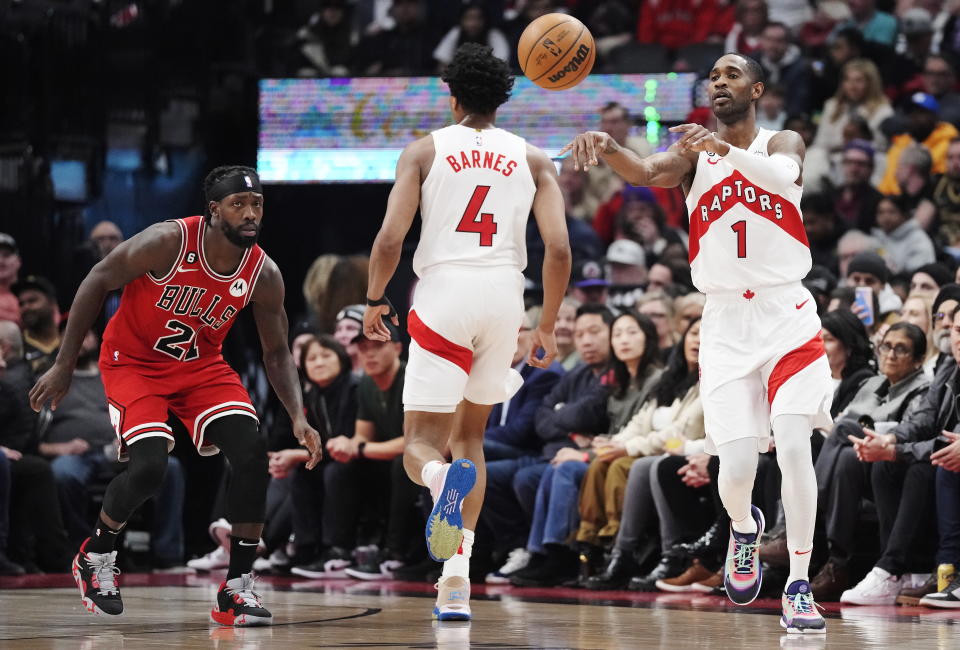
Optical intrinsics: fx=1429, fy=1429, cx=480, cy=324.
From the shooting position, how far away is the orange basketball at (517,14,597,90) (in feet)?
20.6

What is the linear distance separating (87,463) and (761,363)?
592cm

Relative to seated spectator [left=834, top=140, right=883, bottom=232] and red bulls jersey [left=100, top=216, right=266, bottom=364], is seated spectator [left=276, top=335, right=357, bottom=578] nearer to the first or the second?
red bulls jersey [left=100, top=216, right=266, bottom=364]

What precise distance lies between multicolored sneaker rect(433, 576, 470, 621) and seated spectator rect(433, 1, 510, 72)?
8.56m

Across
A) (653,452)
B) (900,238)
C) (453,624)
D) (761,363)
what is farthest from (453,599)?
(900,238)

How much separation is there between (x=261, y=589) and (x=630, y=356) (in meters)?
2.59

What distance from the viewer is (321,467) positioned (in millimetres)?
9664

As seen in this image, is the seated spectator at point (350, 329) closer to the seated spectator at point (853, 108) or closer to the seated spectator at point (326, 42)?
the seated spectator at point (853, 108)

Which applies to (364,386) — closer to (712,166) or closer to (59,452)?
(59,452)

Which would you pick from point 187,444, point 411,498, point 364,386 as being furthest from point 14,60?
point 411,498

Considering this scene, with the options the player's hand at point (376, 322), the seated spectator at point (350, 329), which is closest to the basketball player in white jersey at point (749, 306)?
the player's hand at point (376, 322)

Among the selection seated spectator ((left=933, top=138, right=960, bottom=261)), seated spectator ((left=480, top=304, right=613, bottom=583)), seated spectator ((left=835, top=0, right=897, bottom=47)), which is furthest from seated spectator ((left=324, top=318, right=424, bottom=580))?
seated spectator ((left=835, top=0, right=897, bottom=47))

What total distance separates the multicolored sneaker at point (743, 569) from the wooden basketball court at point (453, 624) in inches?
5.2

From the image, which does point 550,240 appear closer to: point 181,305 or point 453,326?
point 453,326

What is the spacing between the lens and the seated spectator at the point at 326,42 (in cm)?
1409
